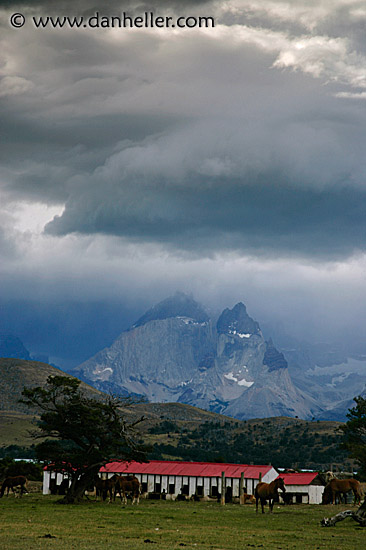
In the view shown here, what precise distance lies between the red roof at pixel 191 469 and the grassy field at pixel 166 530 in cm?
3229

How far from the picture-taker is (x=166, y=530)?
130 feet

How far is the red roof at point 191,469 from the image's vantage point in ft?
284

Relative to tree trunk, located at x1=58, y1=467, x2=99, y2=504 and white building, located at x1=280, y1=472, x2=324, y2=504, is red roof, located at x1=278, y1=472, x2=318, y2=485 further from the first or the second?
tree trunk, located at x1=58, y1=467, x2=99, y2=504

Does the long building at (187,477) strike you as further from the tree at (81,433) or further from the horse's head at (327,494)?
the horse's head at (327,494)

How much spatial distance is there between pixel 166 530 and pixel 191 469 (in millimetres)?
50703

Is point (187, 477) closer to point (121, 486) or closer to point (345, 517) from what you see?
point (121, 486)

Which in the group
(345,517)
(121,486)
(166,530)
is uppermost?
(121,486)

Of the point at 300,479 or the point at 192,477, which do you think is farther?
the point at 300,479

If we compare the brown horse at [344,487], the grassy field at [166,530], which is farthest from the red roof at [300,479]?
the grassy field at [166,530]

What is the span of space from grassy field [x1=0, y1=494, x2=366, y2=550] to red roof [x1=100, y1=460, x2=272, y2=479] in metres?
32.3

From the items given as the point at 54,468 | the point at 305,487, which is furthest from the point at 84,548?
the point at 305,487

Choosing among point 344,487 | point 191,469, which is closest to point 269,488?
point 344,487

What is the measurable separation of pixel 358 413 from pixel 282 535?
6927 cm

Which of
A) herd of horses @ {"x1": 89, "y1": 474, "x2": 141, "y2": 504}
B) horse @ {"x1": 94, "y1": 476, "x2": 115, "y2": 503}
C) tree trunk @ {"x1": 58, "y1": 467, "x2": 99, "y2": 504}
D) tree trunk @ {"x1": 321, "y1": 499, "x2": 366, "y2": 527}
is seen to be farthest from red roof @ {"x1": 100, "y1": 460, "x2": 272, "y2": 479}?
tree trunk @ {"x1": 321, "y1": 499, "x2": 366, "y2": 527}
